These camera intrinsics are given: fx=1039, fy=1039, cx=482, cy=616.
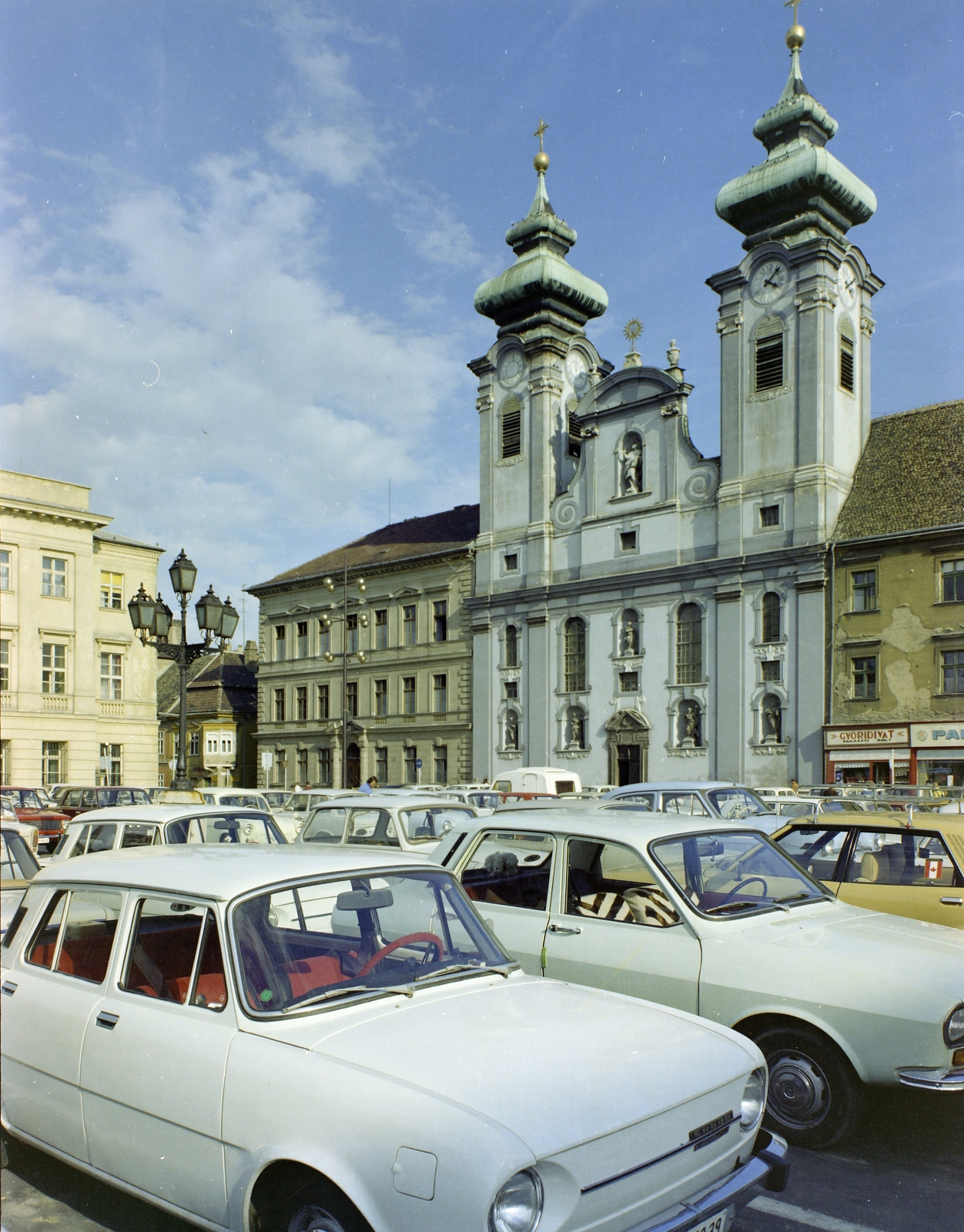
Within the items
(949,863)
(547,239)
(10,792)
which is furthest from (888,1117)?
(547,239)

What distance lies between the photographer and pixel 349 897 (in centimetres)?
452

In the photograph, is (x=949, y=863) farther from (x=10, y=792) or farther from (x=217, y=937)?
(x=10, y=792)

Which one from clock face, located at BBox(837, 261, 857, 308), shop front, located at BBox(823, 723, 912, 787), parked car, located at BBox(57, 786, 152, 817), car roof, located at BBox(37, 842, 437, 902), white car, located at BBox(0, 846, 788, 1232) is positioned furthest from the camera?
clock face, located at BBox(837, 261, 857, 308)

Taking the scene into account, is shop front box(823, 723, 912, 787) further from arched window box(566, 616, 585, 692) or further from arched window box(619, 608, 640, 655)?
arched window box(566, 616, 585, 692)

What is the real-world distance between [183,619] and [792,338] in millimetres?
29362

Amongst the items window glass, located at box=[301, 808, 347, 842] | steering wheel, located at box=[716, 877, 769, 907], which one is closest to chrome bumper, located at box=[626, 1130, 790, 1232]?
steering wheel, located at box=[716, 877, 769, 907]

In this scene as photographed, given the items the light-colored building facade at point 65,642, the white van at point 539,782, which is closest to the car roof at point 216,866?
the white van at point 539,782

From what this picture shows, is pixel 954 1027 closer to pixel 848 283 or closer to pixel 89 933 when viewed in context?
pixel 89 933

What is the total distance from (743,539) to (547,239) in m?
20.0

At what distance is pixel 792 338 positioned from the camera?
3978cm

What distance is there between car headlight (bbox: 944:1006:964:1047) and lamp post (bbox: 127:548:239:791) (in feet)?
48.4

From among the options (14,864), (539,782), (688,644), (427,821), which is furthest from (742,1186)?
(688,644)

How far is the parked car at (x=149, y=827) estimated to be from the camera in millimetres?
11367

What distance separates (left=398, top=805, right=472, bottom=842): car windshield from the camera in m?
13.2
